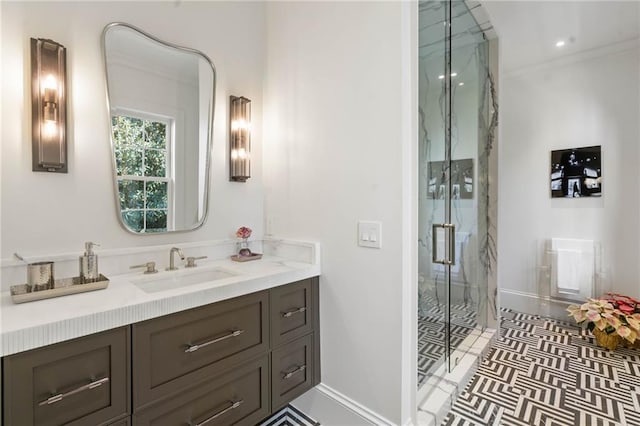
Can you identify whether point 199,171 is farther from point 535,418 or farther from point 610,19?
point 610,19

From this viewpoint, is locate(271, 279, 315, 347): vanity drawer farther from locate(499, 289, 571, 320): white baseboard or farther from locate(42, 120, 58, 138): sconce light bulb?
locate(499, 289, 571, 320): white baseboard

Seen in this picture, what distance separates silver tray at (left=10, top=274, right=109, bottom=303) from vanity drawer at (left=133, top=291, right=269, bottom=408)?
34 centimetres

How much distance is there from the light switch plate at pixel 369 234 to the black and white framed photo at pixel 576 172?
107 inches

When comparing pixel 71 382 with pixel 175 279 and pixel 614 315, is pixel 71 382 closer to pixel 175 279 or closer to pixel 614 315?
pixel 175 279

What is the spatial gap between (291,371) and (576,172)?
10.7 ft

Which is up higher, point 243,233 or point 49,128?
point 49,128

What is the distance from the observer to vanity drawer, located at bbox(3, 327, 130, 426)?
0.86 m

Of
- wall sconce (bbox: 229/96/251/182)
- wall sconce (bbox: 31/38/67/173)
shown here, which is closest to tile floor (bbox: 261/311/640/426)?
wall sconce (bbox: 229/96/251/182)

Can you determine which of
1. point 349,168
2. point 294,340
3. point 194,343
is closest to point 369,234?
point 349,168

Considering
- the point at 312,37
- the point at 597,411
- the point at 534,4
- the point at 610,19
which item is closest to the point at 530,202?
the point at 610,19

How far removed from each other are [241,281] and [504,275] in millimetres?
3335

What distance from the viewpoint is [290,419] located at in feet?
5.85

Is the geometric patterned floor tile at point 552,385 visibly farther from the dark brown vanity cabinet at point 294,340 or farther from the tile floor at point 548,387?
the dark brown vanity cabinet at point 294,340

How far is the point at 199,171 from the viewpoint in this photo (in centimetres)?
181
